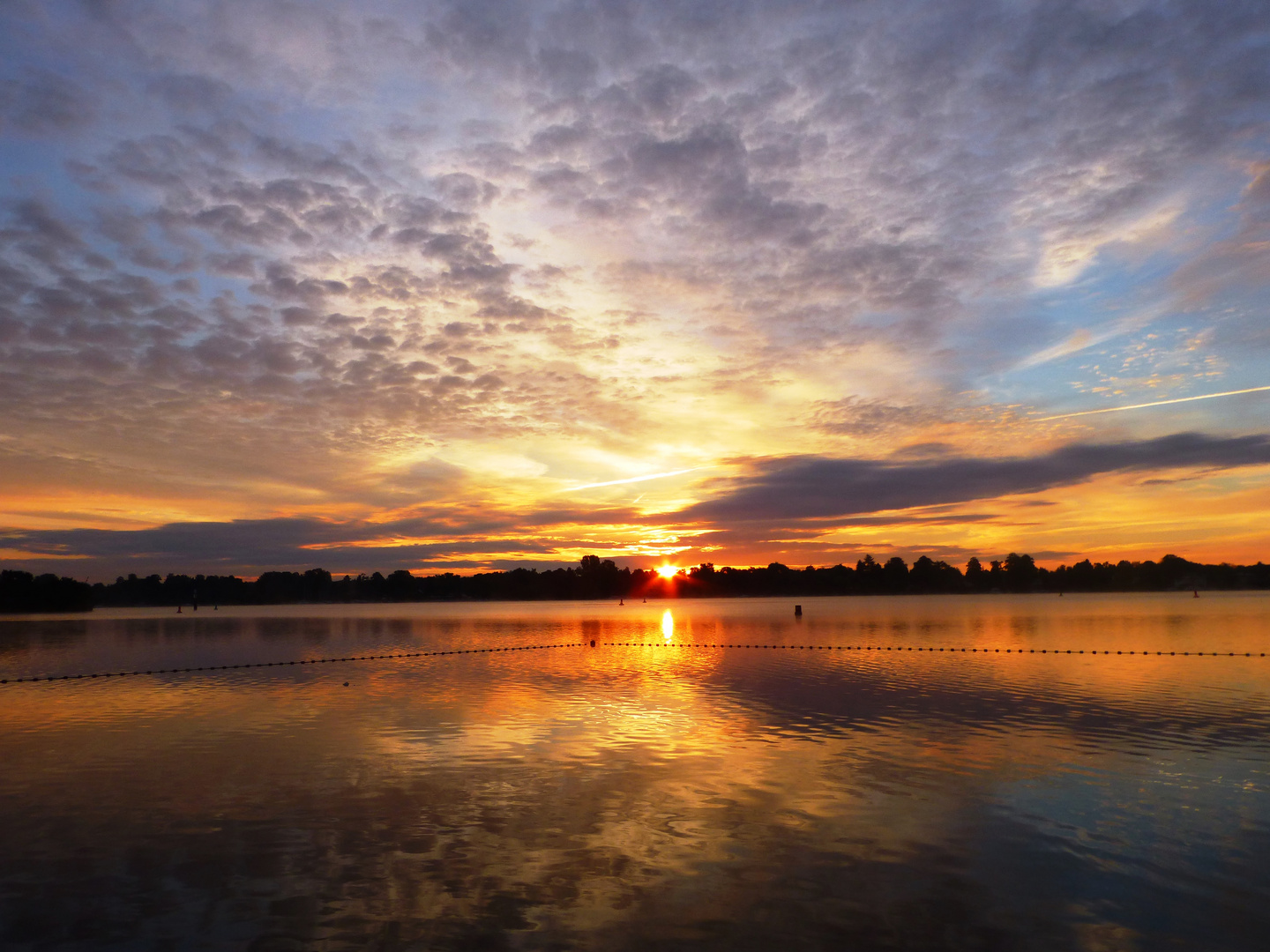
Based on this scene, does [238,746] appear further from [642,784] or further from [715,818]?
[715,818]

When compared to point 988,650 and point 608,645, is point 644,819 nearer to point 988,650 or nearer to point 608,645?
point 988,650

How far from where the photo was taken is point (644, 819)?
17.2 metres

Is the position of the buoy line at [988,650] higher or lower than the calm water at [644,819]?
higher

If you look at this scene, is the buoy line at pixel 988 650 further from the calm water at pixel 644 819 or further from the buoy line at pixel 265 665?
the calm water at pixel 644 819

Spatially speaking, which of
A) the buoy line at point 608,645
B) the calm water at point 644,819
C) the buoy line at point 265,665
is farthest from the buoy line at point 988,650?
the calm water at point 644,819

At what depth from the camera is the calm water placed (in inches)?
480

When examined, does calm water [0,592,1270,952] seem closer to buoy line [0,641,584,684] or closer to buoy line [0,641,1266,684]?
buoy line [0,641,584,684]

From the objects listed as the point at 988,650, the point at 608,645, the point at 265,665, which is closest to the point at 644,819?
the point at 265,665

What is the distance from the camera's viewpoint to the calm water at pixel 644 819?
1220cm

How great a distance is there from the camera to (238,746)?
25.5m

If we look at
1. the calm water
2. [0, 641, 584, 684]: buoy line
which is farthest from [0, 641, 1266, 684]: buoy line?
the calm water

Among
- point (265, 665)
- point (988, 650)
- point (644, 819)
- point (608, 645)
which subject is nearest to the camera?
point (644, 819)

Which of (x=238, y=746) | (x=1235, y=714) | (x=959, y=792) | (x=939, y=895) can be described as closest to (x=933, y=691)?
(x=1235, y=714)

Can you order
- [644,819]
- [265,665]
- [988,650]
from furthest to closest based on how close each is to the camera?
[988,650], [265,665], [644,819]
